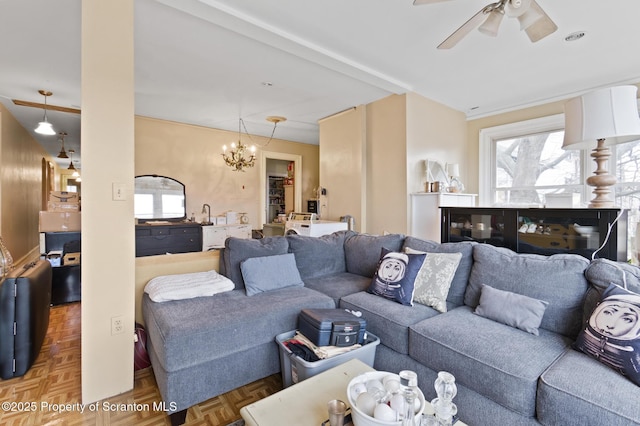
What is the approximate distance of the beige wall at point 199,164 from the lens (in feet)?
16.0

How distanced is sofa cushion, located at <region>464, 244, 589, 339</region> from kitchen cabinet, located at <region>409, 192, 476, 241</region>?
1.73 metres

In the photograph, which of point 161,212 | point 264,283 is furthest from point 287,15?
point 161,212

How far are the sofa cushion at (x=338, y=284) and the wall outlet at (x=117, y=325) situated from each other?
134 centimetres

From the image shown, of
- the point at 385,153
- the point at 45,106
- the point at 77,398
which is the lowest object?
the point at 77,398

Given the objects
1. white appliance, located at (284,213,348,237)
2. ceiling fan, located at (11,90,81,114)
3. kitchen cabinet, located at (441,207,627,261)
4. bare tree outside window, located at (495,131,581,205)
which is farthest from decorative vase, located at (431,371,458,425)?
ceiling fan, located at (11,90,81,114)

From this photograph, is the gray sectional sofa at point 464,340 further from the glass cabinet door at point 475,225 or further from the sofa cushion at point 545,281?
the glass cabinet door at point 475,225

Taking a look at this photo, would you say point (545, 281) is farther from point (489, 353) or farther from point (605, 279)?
point (489, 353)

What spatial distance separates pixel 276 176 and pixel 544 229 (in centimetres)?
562

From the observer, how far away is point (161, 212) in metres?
5.07

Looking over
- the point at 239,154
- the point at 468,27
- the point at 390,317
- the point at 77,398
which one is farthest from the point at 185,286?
the point at 239,154

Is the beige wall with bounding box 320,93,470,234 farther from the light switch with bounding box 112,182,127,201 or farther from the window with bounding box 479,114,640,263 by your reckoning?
the light switch with bounding box 112,182,127,201

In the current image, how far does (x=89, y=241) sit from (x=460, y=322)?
224cm

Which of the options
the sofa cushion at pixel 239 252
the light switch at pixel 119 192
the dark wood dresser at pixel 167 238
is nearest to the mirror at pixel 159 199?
the dark wood dresser at pixel 167 238

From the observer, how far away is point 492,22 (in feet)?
6.35
